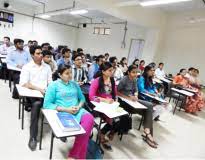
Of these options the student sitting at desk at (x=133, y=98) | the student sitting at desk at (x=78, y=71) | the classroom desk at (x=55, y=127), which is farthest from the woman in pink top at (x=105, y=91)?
the student sitting at desk at (x=78, y=71)

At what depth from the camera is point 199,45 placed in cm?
688

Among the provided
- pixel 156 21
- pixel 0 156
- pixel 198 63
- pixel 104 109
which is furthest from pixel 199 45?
pixel 0 156

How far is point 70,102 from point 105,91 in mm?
589

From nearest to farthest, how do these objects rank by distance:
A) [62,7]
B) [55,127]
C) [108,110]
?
[55,127] → [108,110] → [62,7]

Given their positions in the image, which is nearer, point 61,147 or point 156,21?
point 61,147

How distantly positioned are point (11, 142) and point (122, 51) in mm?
7842

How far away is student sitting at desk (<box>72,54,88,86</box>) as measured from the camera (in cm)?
342

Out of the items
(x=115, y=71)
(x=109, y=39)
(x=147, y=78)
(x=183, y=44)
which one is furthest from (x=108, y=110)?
(x=109, y=39)

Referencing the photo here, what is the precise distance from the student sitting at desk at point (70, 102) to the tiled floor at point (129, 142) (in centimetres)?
36

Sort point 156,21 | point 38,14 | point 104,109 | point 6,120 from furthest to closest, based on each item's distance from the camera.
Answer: point 38,14, point 156,21, point 6,120, point 104,109

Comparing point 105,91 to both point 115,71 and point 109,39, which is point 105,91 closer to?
point 115,71

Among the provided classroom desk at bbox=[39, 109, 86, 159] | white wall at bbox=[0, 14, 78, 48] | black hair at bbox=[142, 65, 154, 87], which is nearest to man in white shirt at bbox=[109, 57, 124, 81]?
black hair at bbox=[142, 65, 154, 87]

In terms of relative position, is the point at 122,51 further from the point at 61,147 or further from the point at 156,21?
the point at 61,147

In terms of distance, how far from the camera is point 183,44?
734 centimetres
